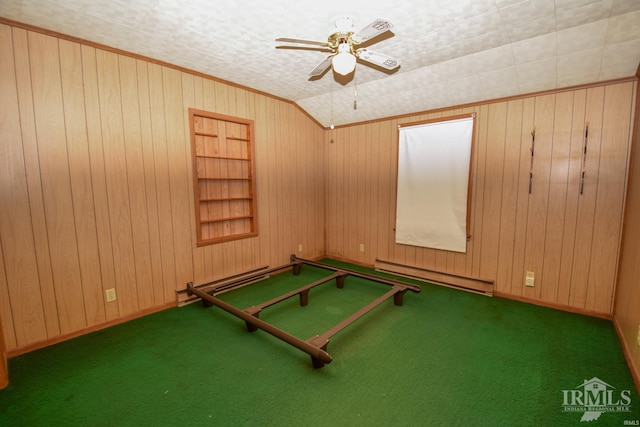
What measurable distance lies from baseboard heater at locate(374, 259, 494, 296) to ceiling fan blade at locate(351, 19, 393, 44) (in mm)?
2937

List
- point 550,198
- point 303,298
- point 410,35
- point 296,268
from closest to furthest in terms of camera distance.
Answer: point 410,35 → point 550,198 → point 303,298 → point 296,268

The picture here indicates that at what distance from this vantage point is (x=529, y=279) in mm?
3016

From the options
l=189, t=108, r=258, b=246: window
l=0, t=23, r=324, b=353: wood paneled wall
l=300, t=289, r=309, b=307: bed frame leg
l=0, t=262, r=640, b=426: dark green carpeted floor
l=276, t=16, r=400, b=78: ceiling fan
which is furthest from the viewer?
l=189, t=108, r=258, b=246: window

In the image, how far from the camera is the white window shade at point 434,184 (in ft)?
11.0

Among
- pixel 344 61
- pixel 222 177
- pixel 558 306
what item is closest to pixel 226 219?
pixel 222 177

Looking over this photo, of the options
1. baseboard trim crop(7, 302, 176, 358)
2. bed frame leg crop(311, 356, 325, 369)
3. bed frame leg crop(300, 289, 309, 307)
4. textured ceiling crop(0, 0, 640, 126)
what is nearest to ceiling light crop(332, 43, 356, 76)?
textured ceiling crop(0, 0, 640, 126)

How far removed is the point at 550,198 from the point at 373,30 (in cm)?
257

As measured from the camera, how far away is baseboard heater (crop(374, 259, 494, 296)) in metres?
3.26

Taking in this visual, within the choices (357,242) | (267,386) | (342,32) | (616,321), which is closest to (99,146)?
(342,32)

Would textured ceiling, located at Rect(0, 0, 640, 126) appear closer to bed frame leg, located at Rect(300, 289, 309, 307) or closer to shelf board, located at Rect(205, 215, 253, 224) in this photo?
shelf board, located at Rect(205, 215, 253, 224)

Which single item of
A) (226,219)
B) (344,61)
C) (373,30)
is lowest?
(226,219)

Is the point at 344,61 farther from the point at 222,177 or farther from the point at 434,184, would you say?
the point at 434,184

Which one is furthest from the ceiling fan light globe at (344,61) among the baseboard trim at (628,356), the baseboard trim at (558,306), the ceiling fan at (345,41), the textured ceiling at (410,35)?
the baseboard trim at (558,306)

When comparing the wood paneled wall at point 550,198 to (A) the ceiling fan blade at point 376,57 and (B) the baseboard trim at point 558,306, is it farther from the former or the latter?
(A) the ceiling fan blade at point 376,57
